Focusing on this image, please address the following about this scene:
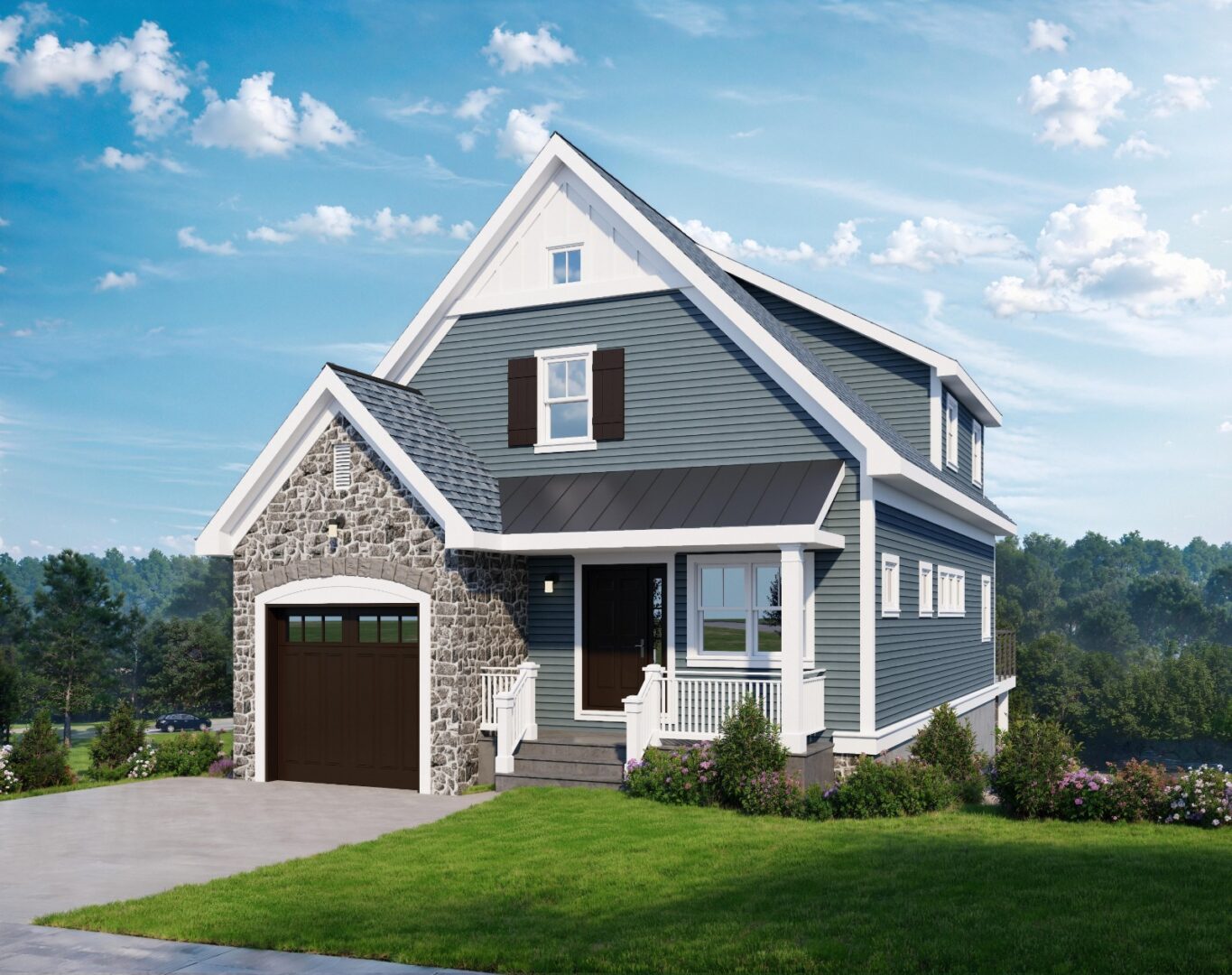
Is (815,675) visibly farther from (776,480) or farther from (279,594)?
(279,594)

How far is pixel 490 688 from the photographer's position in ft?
57.4

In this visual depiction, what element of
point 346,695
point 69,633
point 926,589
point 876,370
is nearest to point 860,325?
point 876,370

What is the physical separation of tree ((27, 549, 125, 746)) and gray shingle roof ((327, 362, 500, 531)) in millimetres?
54224

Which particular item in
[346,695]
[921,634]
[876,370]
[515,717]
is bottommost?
[515,717]

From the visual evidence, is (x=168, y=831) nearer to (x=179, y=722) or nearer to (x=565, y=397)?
(x=565, y=397)

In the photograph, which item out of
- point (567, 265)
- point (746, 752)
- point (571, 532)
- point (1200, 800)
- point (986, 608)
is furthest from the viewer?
point (986, 608)

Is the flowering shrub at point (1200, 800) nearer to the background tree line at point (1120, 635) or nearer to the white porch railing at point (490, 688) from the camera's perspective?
the white porch railing at point (490, 688)

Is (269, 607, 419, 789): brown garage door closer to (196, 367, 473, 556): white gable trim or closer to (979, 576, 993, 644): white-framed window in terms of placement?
(196, 367, 473, 556): white gable trim

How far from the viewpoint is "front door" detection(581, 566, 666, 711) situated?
709 inches

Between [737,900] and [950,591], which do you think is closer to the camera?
[737,900]

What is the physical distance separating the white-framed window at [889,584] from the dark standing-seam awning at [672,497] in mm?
1836

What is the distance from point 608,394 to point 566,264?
2.33 m

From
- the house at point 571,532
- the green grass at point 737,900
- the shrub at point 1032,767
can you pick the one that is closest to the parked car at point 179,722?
the house at point 571,532

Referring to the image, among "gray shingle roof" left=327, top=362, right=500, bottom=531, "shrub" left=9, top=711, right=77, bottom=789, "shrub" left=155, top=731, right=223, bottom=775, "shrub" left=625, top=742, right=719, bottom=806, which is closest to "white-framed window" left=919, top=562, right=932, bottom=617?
"shrub" left=625, top=742, right=719, bottom=806
